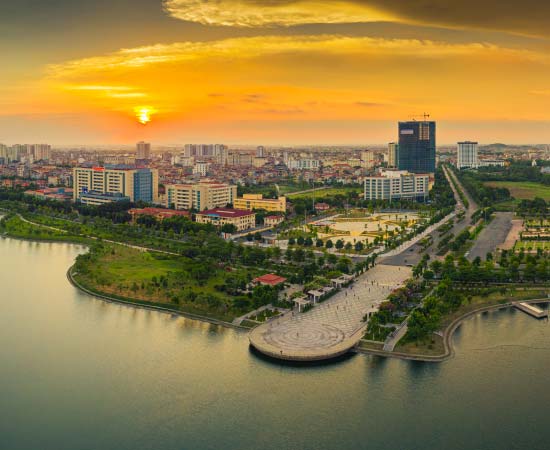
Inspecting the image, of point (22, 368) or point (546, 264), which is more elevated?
point (546, 264)

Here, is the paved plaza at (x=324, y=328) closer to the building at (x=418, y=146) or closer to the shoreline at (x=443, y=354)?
the shoreline at (x=443, y=354)

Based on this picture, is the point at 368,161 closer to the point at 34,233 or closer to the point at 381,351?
the point at 34,233

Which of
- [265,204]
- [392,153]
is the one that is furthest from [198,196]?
[392,153]

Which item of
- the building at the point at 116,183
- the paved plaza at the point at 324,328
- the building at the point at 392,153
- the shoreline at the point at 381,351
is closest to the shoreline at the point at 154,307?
the shoreline at the point at 381,351

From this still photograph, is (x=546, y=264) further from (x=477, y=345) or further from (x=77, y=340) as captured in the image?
(x=77, y=340)

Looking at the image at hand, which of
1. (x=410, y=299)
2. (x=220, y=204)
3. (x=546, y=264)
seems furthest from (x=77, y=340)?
(x=220, y=204)

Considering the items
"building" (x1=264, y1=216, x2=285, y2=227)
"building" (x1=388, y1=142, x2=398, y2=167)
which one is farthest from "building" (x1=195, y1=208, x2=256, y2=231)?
"building" (x1=388, y1=142, x2=398, y2=167)
